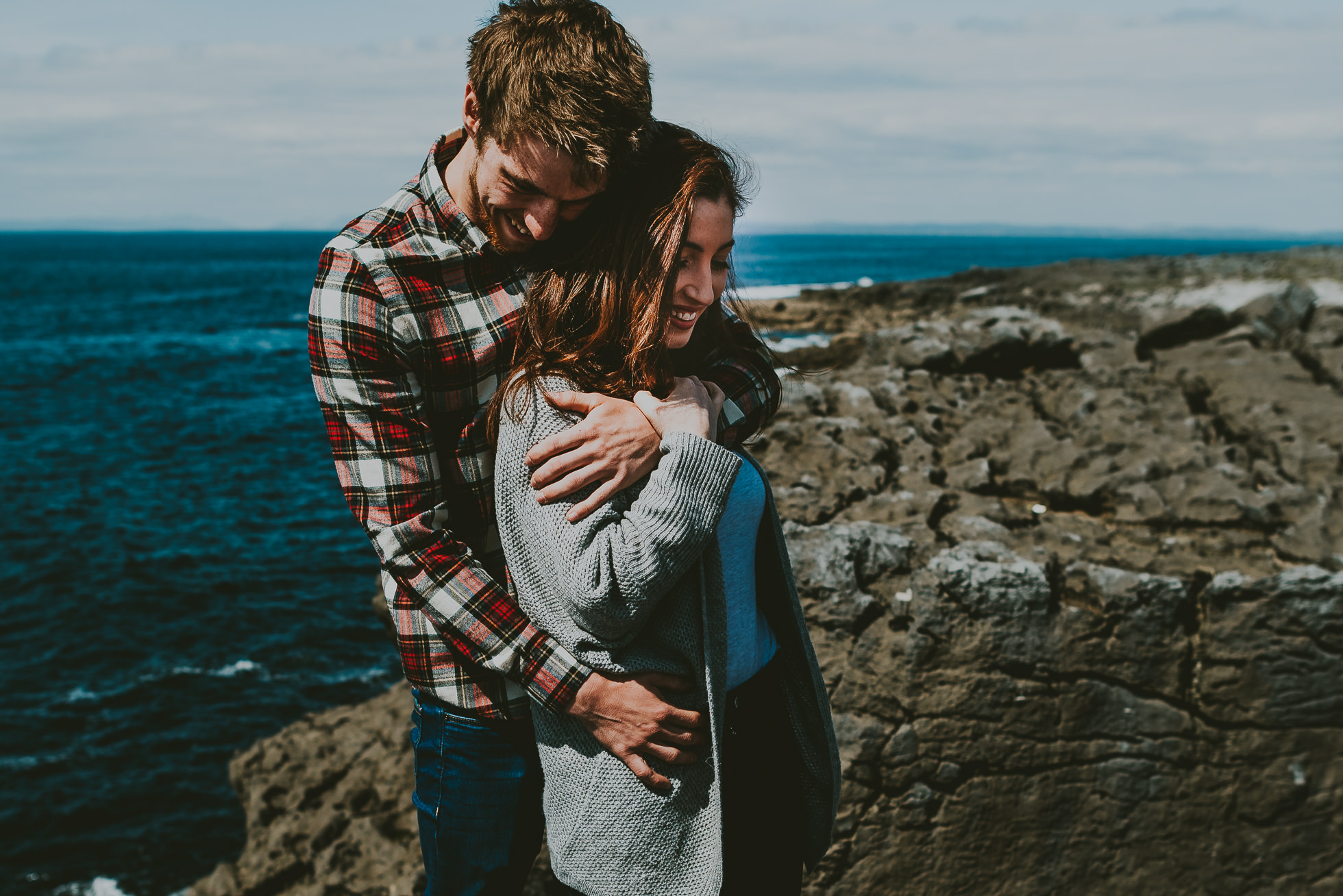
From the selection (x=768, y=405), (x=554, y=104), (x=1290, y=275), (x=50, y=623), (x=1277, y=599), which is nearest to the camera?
(x=554, y=104)

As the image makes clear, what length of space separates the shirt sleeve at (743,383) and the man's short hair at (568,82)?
729 millimetres

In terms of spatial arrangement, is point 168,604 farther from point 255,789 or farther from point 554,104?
point 554,104

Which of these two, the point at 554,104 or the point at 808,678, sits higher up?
the point at 554,104

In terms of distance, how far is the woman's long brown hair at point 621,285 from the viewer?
1924mm

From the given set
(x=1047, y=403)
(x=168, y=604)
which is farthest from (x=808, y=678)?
(x=168, y=604)

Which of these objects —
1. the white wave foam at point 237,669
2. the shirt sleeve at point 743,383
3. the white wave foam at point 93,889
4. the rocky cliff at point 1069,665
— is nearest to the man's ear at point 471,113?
the shirt sleeve at point 743,383

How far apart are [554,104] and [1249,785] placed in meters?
3.67

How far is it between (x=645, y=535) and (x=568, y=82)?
864 millimetres

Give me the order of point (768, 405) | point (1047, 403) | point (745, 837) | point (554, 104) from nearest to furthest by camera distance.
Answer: point (554, 104) → point (745, 837) → point (768, 405) → point (1047, 403)

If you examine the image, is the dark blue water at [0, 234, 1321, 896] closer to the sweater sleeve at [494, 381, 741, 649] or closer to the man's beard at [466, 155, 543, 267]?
the man's beard at [466, 155, 543, 267]

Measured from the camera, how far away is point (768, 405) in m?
2.49

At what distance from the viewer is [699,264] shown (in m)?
2.00

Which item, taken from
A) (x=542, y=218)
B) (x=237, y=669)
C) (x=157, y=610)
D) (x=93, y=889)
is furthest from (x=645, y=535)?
(x=157, y=610)

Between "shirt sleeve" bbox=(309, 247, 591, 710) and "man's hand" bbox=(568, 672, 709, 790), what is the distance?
1.9 inches
